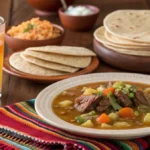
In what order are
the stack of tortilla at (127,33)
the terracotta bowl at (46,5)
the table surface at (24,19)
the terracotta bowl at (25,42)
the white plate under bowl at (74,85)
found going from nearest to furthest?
the white plate under bowl at (74,85), the table surface at (24,19), the stack of tortilla at (127,33), the terracotta bowl at (25,42), the terracotta bowl at (46,5)

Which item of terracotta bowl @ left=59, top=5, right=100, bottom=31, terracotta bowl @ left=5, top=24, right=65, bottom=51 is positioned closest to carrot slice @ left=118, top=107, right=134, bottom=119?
terracotta bowl @ left=5, top=24, right=65, bottom=51

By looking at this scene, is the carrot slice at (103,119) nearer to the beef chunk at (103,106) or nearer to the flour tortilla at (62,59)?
the beef chunk at (103,106)

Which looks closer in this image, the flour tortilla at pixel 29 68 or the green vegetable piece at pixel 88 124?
the green vegetable piece at pixel 88 124

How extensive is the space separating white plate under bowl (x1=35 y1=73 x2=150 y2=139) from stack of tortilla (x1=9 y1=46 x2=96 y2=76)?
216mm

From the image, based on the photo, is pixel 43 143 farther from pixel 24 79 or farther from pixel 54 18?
pixel 54 18

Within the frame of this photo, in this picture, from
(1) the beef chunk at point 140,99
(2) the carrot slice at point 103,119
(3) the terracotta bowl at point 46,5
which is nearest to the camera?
(2) the carrot slice at point 103,119

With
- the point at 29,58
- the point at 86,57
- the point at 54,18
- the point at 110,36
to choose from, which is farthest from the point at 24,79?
the point at 54,18

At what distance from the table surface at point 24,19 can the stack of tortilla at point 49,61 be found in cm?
6

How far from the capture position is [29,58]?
2412 millimetres

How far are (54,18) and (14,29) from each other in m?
0.70

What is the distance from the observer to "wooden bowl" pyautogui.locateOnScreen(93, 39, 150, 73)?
95.8 inches

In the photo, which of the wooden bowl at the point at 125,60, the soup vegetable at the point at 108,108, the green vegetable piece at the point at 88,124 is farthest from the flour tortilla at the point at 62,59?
the green vegetable piece at the point at 88,124

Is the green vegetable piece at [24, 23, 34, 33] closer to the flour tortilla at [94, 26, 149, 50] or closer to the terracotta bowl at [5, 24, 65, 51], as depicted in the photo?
the terracotta bowl at [5, 24, 65, 51]

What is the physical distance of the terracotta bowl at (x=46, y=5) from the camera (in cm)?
339
